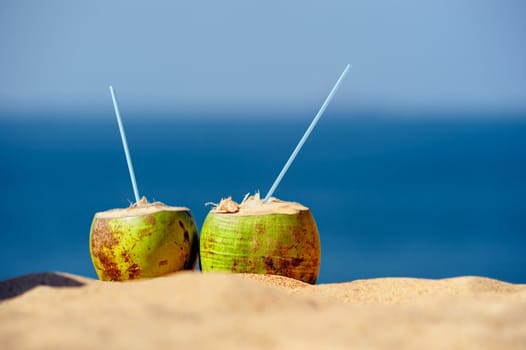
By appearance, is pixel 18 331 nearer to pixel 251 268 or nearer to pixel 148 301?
pixel 148 301

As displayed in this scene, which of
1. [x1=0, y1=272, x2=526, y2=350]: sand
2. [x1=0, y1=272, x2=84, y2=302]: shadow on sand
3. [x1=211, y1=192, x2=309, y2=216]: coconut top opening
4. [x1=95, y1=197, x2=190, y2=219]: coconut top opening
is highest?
[x1=211, y1=192, x2=309, y2=216]: coconut top opening

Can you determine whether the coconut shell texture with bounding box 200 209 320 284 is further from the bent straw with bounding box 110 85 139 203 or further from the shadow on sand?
the shadow on sand

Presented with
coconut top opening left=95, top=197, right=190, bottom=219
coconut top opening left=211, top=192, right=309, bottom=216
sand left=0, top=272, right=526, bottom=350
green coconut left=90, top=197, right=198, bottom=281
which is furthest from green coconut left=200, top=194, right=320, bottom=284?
sand left=0, top=272, right=526, bottom=350

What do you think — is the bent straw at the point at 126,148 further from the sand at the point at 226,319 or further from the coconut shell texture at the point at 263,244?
the sand at the point at 226,319

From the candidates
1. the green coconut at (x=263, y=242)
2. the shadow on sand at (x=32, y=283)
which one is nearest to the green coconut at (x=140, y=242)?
the green coconut at (x=263, y=242)

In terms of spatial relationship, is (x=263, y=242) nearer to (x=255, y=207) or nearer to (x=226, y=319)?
(x=255, y=207)

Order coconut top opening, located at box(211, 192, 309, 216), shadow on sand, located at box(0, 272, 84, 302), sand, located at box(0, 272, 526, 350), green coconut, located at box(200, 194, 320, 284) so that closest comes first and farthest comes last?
sand, located at box(0, 272, 526, 350)
shadow on sand, located at box(0, 272, 84, 302)
green coconut, located at box(200, 194, 320, 284)
coconut top opening, located at box(211, 192, 309, 216)

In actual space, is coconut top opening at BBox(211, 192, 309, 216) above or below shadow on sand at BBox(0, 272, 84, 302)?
above
